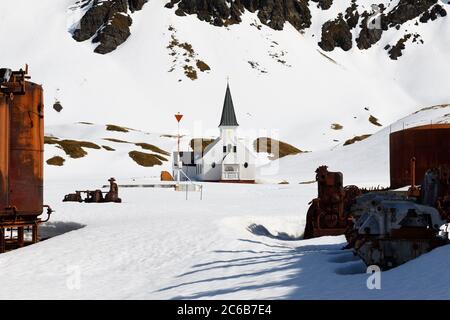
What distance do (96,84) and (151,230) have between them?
401 feet

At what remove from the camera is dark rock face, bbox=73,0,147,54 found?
150125 millimetres

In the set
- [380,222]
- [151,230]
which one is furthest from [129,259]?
[380,222]

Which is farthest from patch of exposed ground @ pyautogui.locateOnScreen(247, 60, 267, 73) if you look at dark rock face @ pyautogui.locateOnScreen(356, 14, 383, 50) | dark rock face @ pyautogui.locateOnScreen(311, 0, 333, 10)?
dark rock face @ pyautogui.locateOnScreen(311, 0, 333, 10)

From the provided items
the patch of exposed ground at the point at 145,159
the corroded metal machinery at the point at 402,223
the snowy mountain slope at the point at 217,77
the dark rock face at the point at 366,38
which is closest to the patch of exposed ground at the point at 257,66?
the snowy mountain slope at the point at 217,77

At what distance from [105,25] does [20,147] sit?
5410 inches

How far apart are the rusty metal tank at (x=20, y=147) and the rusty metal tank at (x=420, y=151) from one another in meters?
19.7

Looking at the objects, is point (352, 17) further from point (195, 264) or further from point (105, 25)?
point (195, 264)

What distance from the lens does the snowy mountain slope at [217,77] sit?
135750mm

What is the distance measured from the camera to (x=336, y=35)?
589 feet

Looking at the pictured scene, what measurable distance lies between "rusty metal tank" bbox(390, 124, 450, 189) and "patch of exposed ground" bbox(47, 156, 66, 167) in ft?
148

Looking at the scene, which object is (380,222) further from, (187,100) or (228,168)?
(187,100)

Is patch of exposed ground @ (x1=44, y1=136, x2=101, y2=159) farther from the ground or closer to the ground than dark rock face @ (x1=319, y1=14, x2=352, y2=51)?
closer to the ground

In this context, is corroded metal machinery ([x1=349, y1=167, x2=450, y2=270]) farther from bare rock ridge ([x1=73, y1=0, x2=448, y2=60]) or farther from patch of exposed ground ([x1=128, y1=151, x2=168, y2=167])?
bare rock ridge ([x1=73, y1=0, x2=448, y2=60])

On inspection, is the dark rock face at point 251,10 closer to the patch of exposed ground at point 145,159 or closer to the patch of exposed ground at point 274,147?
the patch of exposed ground at point 274,147
